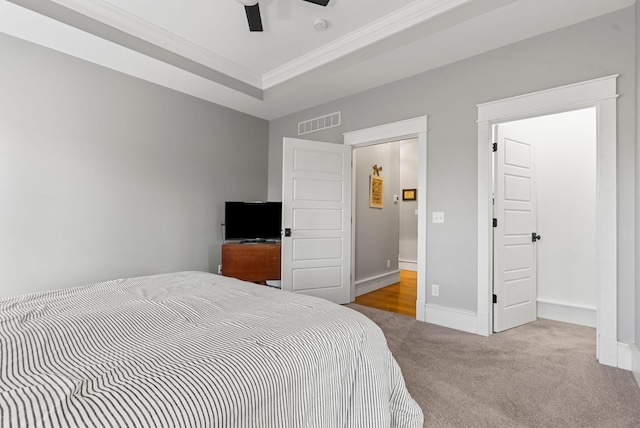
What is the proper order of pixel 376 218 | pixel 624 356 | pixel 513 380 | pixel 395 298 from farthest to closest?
pixel 376 218
pixel 395 298
pixel 624 356
pixel 513 380

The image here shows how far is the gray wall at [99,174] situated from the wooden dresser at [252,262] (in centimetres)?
49

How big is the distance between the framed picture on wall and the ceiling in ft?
5.21

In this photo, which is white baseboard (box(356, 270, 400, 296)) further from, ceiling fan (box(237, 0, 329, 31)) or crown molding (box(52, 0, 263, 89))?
ceiling fan (box(237, 0, 329, 31))

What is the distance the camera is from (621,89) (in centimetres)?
230

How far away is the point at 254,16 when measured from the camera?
245 centimetres

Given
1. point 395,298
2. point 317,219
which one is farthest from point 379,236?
point 317,219

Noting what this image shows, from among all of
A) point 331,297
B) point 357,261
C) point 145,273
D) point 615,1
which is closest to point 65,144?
point 145,273

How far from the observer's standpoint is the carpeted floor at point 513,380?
1.68 meters

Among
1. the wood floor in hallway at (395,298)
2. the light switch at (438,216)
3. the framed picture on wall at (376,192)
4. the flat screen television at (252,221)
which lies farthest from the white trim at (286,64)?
the wood floor in hallway at (395,298)

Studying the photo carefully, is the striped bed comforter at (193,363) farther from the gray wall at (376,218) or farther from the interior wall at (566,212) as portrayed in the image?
the gray wall at (376,218)

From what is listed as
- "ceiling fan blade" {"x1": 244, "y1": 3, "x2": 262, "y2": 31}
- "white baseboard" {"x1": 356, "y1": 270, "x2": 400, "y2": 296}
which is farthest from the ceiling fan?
"white baseboard" {"x1": 356, "y1": 270, "x2": 400, "y2": 296}

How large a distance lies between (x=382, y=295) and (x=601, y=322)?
100 inches

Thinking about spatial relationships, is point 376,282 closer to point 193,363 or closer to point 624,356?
point 624,356

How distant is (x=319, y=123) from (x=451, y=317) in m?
2.96
